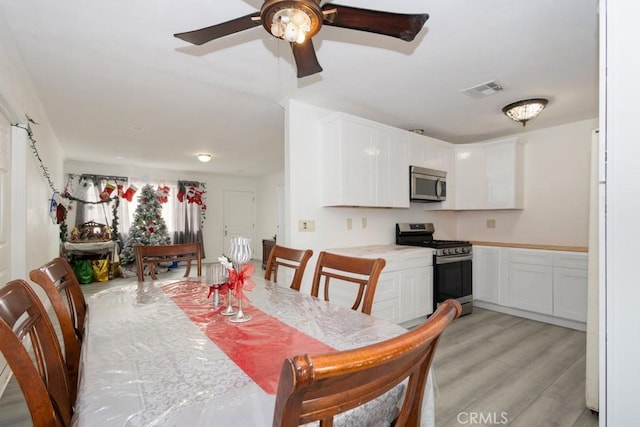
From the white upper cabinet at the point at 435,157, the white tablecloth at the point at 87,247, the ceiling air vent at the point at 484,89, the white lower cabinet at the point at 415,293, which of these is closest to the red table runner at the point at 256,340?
the white lower cabinet at the point at 415,293

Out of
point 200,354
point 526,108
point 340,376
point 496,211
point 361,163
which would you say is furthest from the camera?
point 496,211

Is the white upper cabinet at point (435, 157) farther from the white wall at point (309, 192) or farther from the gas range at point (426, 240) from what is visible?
the white wall at point (309, 192)

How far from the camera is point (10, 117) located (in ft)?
7.32

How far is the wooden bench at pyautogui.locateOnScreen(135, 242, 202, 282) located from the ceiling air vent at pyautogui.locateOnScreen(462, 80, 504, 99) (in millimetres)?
2730

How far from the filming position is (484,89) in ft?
8.90

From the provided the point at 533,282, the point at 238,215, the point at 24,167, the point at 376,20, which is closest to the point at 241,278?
the point at 376,20

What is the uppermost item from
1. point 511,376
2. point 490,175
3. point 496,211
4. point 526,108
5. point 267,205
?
point 526,108

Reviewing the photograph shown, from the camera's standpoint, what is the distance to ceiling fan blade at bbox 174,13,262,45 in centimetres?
129

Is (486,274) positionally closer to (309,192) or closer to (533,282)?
(533,282)

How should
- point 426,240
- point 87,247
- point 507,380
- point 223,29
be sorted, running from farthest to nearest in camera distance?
point 87,247, point 426,240, point 507,380, point 223,29

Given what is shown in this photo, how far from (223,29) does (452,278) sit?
11.5ft

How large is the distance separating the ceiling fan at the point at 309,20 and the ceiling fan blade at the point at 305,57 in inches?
4.1

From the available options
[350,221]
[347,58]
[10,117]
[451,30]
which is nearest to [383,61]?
[347,58]

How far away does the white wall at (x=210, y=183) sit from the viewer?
249 inches
